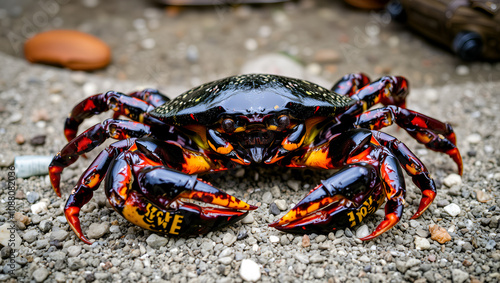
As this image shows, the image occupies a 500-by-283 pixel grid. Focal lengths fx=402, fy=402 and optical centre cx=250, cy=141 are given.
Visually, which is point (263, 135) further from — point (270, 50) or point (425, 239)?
point (270, 50)

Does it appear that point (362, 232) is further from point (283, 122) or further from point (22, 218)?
point (22, 218)

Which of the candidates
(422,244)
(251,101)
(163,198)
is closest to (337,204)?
(422,244)

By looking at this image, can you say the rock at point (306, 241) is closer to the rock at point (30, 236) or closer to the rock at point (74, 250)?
the rock at point (74, 250)

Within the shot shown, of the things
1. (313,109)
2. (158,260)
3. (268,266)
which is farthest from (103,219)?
(313,109)

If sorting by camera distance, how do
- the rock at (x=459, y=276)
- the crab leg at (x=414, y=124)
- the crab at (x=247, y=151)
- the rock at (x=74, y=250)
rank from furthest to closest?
the crab leg at (x=414, y=124) < the rock at (x=74, y=250) < the crab at (x=247, y=151) < the rock at (x=459, y=276)

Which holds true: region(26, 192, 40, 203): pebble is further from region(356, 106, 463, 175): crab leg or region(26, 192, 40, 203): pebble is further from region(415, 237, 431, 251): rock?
region(415, 237, 431, 251): rock

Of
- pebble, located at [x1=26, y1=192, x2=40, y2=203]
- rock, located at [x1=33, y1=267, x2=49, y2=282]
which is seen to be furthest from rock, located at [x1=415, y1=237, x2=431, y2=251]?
pebble, located at [x1=26, y1=192, x2=40, y2=203]

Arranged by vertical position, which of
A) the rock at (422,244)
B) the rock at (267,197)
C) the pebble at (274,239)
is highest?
the pebble at (274,239)

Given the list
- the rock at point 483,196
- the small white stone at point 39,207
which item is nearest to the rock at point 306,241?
the rock at point 483,196
